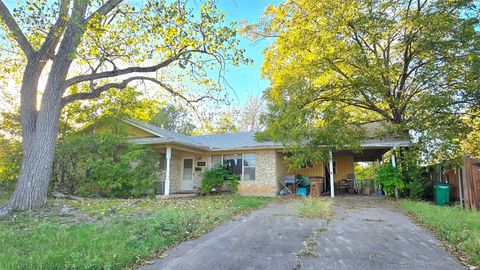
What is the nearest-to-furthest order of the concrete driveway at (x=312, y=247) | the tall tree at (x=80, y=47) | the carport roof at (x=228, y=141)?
1. the concrete driveway at (x=312, y=247)
2. the tall tree at (x=80, y=47)
3. the carport roof at (x=228, y=141)

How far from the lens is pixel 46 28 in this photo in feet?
26.8

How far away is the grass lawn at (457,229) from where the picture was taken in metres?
4.35

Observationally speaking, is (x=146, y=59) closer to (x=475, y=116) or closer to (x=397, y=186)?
(x=397, y=186)

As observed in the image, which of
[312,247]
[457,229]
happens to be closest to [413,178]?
[457,229]

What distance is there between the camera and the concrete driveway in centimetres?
402

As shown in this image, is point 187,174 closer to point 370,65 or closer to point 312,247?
point 370,65

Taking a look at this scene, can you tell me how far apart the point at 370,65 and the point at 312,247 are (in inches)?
341

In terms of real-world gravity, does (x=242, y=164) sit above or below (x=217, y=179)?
above

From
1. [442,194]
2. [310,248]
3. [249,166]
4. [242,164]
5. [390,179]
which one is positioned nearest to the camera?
[310,248]

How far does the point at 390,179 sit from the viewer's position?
11.8m

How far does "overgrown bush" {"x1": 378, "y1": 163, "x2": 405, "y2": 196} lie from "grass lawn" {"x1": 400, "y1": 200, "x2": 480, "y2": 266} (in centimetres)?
387

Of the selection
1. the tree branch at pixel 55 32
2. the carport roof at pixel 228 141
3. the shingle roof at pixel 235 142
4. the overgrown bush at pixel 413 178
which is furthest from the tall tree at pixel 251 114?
the tree branch at pixel 55 32

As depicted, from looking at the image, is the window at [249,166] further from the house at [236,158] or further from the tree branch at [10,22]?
the tree branch at [10,22]

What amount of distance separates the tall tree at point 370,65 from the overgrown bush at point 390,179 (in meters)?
1.65
